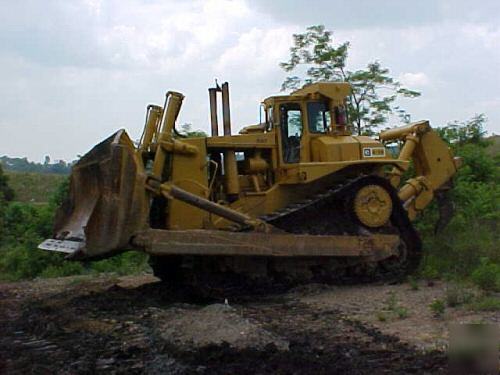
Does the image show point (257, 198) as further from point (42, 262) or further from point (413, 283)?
point (42, 262)

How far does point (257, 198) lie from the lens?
12773 millimetres

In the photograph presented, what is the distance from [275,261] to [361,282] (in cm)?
145

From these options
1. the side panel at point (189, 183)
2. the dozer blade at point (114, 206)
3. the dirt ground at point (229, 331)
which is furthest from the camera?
the side panel at point (189, 183)

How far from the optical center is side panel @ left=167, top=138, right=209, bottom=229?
39.3ft

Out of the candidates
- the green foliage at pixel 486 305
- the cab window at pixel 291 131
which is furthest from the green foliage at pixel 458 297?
the cab window at pixel 291 131

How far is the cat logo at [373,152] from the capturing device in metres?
13.1

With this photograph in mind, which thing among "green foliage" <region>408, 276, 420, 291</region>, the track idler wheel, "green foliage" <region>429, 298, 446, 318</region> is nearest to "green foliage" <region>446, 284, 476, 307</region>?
"green foliage" <region>429, 298, 446, 318</region>

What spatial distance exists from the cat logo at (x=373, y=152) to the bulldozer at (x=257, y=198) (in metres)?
0.02

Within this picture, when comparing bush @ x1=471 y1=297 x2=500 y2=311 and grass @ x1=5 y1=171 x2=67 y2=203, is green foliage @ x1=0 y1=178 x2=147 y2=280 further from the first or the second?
grass @ x1=5 y1=171 x2=67 y2=203

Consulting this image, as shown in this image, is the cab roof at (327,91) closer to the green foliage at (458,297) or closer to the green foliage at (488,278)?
the green foliage at (488,278)

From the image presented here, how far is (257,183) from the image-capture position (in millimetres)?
12938

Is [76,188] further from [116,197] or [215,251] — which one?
[215,251]

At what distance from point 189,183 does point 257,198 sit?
1.26 m

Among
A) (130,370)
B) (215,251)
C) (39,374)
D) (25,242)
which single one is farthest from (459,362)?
A: (25,242)
